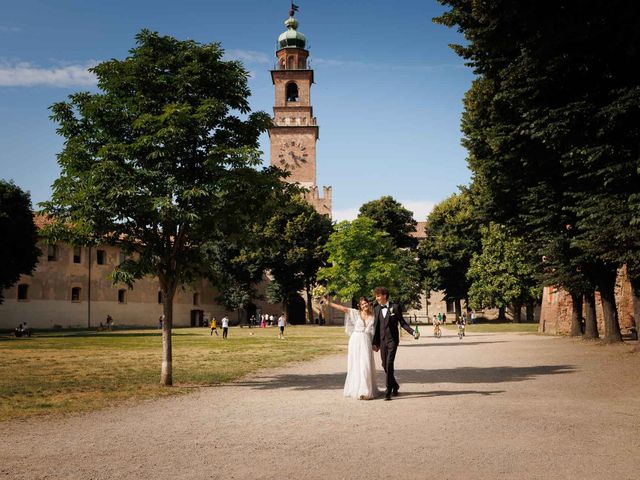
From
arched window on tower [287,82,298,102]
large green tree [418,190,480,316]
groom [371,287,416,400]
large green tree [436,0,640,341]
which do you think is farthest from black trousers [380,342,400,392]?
arched window on tower [287,82,298,102]

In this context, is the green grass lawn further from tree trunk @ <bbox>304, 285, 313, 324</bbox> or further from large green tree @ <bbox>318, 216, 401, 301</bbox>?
tree trunk @ <bbox>304, 285, 313, 324</bbox>

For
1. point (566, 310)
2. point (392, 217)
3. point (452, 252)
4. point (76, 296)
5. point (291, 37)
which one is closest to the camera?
point (566, 310)

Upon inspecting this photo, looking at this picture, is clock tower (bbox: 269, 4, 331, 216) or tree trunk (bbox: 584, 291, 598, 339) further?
clock tower (bbox: 269, 4, 331, 216)

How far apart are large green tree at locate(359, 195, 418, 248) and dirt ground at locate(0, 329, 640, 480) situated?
6039cm

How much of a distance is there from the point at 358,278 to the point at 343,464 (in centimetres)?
2862

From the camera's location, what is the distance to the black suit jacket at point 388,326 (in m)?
11.4

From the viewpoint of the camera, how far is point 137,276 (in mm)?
12672

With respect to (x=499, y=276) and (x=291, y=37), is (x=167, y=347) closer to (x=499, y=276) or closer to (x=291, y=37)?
(x=499, y=276)

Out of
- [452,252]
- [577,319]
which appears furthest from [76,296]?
[577,319]

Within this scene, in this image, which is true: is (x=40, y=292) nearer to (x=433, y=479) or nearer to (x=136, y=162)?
(x=136, y=162)

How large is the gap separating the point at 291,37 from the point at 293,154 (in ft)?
54.5

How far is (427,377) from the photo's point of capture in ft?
49.0

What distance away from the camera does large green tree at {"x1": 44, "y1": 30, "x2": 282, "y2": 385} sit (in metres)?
12.5

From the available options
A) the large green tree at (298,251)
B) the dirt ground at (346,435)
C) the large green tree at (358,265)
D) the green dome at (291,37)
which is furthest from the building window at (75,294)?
the dirt ground at (346,435)
